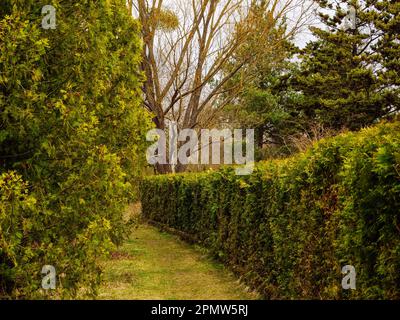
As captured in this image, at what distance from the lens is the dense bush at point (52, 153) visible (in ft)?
18.2

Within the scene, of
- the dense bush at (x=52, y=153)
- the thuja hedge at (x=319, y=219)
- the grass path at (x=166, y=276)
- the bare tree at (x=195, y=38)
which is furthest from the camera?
the bare tree at (x=195, y=38)

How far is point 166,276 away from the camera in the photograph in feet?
33.3

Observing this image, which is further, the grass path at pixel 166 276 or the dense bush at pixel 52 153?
the grass path at pixel 166 276

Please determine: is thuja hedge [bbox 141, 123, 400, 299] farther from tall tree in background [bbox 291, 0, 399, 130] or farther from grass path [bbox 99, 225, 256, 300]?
tall tree in background [bbox 291, 0, 399, 130]

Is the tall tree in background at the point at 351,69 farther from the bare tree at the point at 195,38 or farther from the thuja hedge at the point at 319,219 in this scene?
the thuja hedge at the point at 319,219

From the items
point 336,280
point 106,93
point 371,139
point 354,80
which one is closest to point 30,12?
point 106,93

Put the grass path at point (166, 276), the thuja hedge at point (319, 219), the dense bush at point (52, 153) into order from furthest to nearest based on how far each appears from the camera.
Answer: the grass path at point (166, 276), the dense bush at point (52, 153), the thuja hedge at point (319, 219)

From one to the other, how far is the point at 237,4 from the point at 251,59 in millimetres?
2542

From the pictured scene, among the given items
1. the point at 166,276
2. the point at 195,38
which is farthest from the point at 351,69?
the point at 166,276

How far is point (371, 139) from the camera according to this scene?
445 cm

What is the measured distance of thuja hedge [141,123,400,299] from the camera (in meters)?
4.05

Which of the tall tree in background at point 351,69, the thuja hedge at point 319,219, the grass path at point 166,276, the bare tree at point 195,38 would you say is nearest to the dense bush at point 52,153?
the grass path at point 166,276

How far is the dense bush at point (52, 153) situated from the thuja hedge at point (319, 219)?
2.58 m

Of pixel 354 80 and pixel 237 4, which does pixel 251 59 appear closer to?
pixel 237 4
